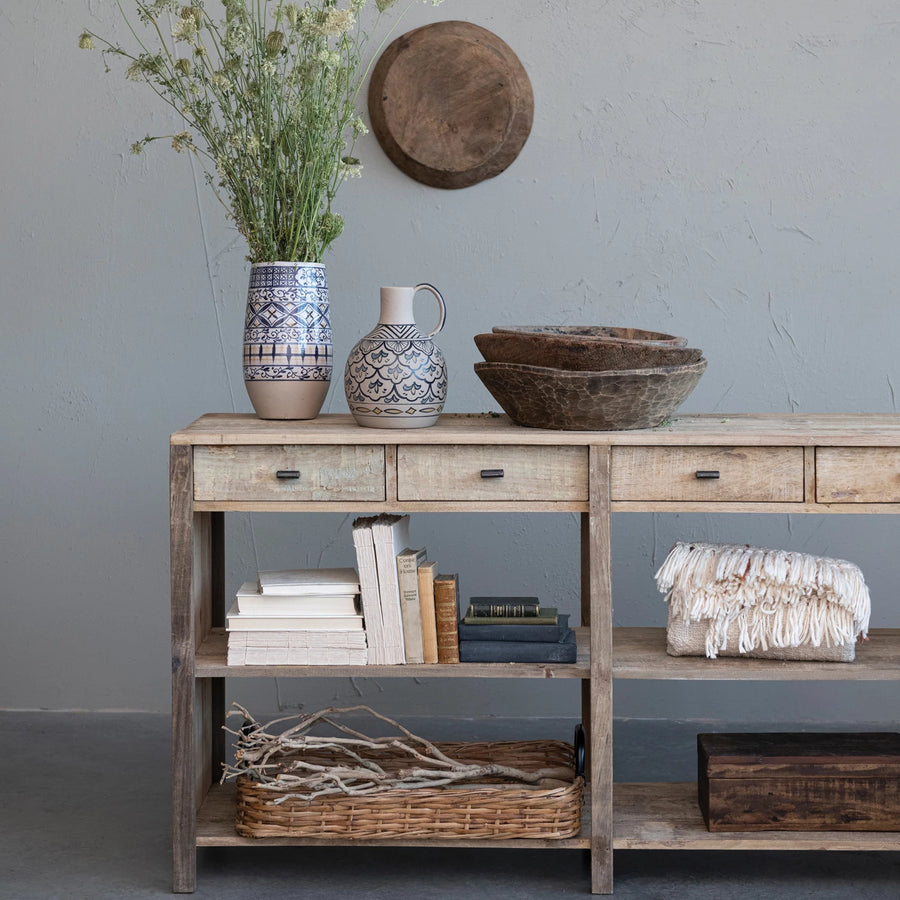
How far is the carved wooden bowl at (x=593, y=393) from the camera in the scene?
2174mm

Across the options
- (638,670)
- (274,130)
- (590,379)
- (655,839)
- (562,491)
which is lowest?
(655,839)

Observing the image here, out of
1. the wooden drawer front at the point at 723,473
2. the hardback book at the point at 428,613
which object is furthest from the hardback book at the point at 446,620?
the wooden drawer front at the point at 723,473

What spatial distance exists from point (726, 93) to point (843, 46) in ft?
1.20

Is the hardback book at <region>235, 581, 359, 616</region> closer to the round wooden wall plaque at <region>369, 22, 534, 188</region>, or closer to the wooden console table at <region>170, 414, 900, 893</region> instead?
the wooden console table at <region>170, 414, 900, 893</region>

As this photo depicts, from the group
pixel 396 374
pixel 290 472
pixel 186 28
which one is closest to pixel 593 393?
pixel 396 374

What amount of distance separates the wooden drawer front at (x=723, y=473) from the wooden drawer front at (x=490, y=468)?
0.13 metres

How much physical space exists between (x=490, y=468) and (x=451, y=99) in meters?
1.44

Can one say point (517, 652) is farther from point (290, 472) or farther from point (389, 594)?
point (290, 472)

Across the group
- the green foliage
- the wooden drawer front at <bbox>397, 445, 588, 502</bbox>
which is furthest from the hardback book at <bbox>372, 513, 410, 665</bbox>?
the green foliage

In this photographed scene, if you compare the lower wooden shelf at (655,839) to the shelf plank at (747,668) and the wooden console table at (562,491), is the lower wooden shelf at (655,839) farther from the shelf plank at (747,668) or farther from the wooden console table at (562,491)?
the shelf plank at (747,668)

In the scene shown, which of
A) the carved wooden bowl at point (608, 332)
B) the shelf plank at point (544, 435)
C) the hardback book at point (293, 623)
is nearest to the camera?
the shelf plank at point (544, 435)

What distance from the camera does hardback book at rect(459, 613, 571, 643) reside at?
90.4 inches

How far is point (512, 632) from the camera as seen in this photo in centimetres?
230

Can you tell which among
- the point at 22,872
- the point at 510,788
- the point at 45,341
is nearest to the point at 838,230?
the point at 510,788
